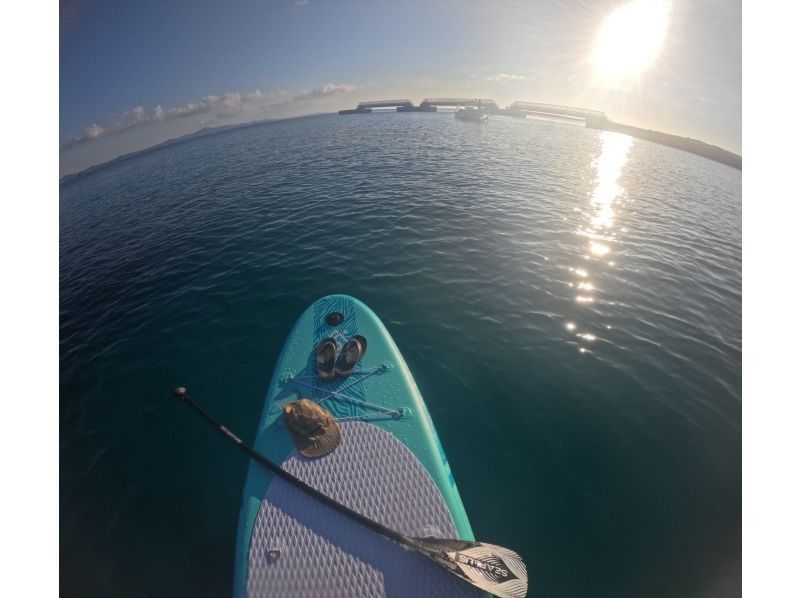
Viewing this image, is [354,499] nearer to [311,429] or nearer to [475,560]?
[311,429]

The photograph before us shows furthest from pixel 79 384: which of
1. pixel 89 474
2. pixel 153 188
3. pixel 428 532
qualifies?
pixel 153 188

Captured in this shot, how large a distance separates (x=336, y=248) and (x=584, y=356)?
12.1 m

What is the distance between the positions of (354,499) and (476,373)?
185 inches

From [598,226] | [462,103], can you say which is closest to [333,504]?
[598,226]

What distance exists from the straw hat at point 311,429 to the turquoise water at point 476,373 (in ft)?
6.50

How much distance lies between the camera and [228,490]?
6941 millimetres

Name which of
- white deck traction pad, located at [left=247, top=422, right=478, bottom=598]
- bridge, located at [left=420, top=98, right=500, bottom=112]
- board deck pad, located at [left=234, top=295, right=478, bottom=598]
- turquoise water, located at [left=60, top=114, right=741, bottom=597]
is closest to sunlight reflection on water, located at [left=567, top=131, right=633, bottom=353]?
turquoise water, located at [left=60, top=114, right=741, bottom=597]

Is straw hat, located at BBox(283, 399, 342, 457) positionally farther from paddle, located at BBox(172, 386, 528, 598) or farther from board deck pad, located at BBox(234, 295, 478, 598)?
paddle, located at BBox(172, 386, 528, 598)

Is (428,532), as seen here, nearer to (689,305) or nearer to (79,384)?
(79,384)

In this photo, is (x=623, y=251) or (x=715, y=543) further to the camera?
(x=623, y=251)

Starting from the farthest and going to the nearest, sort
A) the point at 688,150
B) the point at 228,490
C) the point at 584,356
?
the point at 688,150 → the point at 584,356 → the point at 228,490

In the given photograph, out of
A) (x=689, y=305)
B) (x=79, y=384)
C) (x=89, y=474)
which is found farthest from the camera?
(x=689, y=305)

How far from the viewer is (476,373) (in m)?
8.73

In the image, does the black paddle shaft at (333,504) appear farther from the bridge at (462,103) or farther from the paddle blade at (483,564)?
the bridge at (462,103)
